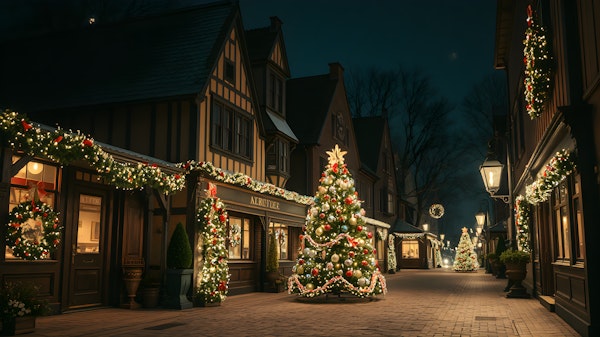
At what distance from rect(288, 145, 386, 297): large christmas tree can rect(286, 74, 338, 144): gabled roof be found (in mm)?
10797

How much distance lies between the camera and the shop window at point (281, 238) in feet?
72.8

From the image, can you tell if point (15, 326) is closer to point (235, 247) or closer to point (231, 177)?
point (231, 177)

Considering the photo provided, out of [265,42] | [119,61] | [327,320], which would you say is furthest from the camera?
[265,42]

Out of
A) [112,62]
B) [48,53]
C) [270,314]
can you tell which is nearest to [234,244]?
[270,314]

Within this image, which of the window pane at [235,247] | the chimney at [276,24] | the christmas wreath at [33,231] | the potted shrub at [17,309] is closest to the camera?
the potted shrub at [17,309]

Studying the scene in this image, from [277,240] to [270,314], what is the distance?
9.64m

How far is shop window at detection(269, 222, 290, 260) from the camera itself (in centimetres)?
2220

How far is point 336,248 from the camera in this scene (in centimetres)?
1603

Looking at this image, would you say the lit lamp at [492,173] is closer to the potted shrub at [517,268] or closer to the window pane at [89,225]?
the potted shrub at [517,268]

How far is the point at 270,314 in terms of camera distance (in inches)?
497

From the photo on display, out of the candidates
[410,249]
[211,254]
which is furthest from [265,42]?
[410,249]

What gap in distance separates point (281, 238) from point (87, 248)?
34.0ft

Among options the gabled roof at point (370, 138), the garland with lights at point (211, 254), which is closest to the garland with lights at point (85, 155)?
the garland with lights at point (211, 254)

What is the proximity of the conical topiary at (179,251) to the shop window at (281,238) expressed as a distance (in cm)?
752
